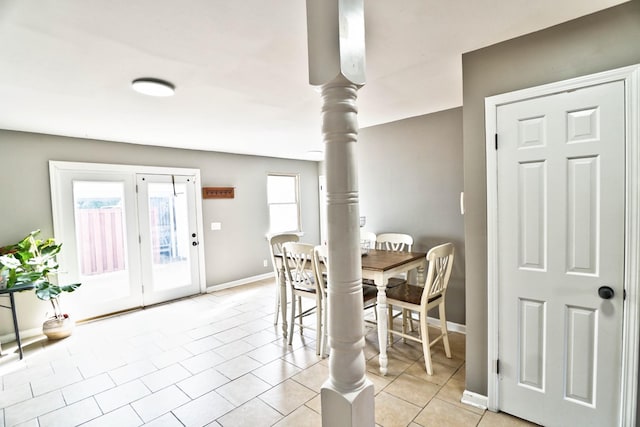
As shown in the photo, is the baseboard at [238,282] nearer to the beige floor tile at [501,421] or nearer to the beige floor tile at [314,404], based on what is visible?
the beige floor tile at [314,404]

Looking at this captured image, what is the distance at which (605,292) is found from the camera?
5.50 ft

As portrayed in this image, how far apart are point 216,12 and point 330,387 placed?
176 centimetres

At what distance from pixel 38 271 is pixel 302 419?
3329 millimetres

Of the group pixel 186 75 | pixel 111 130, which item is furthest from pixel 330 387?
pixel 111 130

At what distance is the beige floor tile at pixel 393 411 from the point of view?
204 cm

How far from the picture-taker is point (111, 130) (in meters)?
3.69

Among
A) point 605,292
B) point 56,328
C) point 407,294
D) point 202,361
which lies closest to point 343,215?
point 605,292

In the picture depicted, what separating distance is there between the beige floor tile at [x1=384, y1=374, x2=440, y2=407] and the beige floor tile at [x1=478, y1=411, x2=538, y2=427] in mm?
376

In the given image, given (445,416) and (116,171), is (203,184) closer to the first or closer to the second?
(116,171)

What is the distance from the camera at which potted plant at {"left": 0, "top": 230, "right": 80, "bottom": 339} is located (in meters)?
Answer: 3.13

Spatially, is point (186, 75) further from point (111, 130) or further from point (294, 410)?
point (294, 410)

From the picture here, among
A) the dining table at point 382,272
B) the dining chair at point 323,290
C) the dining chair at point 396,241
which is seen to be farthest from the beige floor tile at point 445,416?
the dining chair at point 396,241

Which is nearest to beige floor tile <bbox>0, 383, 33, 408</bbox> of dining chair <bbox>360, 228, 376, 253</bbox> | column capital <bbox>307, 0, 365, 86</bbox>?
column capital <bbox>307, 0, 365, 86</bbox>

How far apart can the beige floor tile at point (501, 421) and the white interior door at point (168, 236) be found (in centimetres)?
444
